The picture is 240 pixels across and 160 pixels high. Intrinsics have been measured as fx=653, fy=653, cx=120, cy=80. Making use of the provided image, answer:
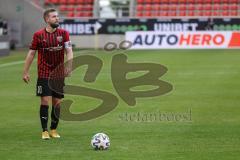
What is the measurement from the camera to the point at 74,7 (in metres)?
55.3

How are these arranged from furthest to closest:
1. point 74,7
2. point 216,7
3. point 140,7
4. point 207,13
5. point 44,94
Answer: point 74,7 → point 140,7 → point 216,7 → point 207,13 → point 44,94

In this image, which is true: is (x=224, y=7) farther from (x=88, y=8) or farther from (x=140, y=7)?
(x=88, y=8)

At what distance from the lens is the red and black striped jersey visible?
11695 millimetres

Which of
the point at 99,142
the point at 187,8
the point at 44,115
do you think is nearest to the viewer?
the point at 99,142

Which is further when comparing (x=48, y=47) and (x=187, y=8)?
(x=187, y=8)

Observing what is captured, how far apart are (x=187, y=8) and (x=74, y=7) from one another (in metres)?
9.54

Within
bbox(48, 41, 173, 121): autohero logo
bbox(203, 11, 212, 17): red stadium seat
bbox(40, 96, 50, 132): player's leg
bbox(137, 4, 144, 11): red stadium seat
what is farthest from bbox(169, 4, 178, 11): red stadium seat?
bbox(40, 96, 50, 132): player's leg

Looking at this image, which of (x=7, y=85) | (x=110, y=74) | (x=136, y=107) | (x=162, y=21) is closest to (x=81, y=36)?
(x=162, y=21)

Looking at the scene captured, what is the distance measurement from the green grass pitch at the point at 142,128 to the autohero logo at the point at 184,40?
887 inches

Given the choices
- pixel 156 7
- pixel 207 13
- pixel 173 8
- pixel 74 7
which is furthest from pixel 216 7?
pixel 74 7

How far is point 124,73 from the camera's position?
2553 centimetres

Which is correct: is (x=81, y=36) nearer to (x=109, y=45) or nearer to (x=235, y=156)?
(x=109, y=45)

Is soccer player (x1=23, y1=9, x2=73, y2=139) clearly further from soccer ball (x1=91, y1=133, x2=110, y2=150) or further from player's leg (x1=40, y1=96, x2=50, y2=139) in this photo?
soccer ball (x1=91, y1=133, x2=110, y2=150)

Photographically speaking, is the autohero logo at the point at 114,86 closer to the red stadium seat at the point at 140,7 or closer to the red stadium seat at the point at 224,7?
the red stadium seat at the point at 140,7
